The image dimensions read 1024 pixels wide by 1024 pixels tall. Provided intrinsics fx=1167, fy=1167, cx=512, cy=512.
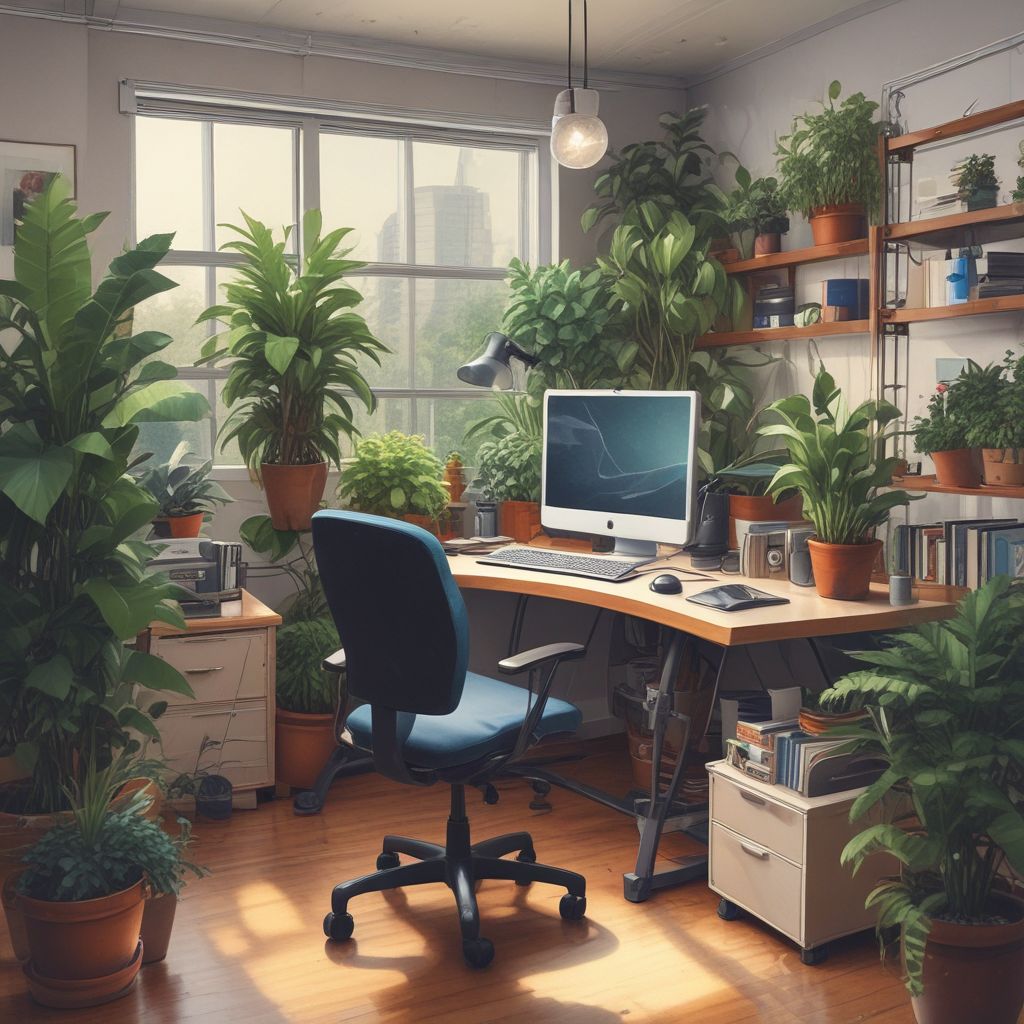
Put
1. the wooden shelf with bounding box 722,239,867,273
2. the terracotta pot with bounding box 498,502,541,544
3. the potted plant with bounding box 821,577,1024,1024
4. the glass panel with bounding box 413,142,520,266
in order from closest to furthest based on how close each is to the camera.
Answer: the potted plant with bounding box 821,577,1024,1024, the wooden shelf with bounding box 722,239,867,273, the terracotta pot with bounding box 498,502,541,544, the glass panel with bounding box 413,142,520,266

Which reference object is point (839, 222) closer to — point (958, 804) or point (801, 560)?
point (801, 560)

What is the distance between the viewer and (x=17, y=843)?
272 centimetres

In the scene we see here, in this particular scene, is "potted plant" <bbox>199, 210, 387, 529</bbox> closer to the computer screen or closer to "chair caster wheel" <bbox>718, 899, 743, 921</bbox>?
the computer screen

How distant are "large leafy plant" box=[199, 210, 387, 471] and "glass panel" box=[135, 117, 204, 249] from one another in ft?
1.41

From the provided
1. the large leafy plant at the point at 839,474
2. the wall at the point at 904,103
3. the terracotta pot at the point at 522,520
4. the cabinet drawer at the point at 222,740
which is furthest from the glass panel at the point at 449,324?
the large leafy plant at the point at 839,474

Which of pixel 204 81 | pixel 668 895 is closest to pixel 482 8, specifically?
pixel 204 81

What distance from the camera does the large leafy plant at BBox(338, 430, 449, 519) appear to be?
13.4 feet

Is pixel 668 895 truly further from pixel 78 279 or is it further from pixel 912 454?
pixel 78 279

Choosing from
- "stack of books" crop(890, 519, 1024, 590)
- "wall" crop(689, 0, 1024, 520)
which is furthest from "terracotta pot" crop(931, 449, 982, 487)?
"wall" crop(689, 0, 1024, 520)

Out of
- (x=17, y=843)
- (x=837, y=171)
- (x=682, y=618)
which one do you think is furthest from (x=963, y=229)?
(x=17, y=843)

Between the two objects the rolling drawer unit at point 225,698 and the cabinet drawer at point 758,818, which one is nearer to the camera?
the cabinet drawer at point 758,818

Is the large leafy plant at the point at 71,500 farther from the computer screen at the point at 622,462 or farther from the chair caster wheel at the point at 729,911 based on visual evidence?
the chair caster wheel at the point at 729,911

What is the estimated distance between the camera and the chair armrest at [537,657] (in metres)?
2.66

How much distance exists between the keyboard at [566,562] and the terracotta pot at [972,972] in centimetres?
139
